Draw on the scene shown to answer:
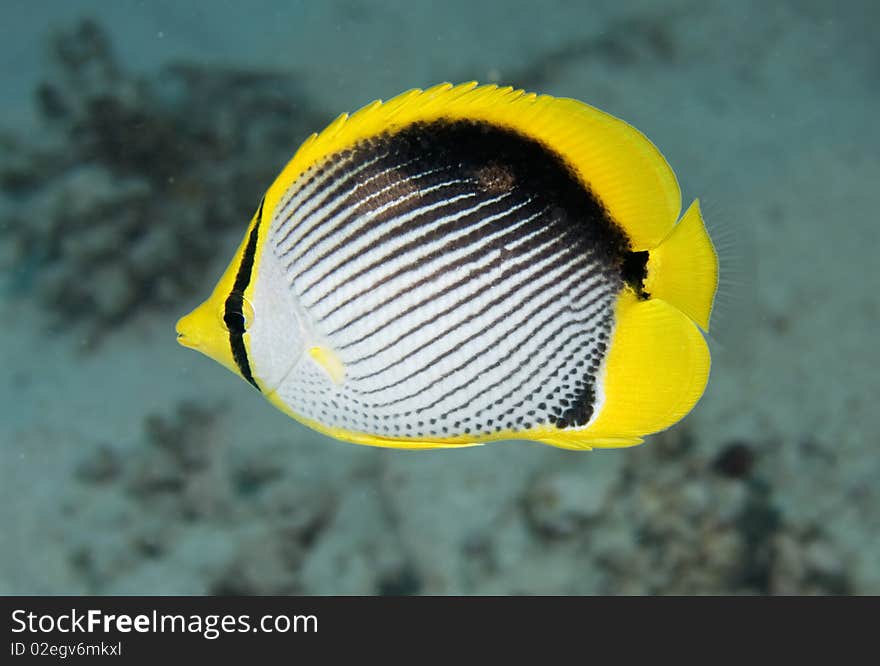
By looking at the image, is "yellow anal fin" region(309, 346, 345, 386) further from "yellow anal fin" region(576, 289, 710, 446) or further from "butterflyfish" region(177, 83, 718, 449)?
"yellow anal fin" region(576, 289, 710, 446)

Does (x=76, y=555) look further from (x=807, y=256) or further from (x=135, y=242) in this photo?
(x=807, y=256)

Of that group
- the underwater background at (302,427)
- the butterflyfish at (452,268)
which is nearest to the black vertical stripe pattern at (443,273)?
the butterflyfish at (452,268)

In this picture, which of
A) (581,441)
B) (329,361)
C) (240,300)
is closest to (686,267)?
(581,441)

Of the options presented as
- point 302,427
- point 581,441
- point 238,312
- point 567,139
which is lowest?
point 581,441

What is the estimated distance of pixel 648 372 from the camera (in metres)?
1.11

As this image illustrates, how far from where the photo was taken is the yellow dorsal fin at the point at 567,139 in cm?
102

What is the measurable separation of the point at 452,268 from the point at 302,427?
5.36 feet

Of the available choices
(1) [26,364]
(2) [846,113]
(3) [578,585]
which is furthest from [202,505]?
(2) [846,113]

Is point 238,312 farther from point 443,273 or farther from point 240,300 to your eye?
point 443,273

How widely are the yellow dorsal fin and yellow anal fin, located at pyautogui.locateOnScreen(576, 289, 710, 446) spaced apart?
0.12 m

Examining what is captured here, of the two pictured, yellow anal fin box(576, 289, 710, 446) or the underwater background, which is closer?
yellow anal fin box(576, 289, 710, 446)

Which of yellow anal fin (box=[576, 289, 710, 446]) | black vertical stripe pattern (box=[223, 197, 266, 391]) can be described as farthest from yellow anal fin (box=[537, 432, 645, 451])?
black vertical stripe pattern (box=[223, 197, 266, 391])

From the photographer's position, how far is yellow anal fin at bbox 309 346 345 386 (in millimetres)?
1021

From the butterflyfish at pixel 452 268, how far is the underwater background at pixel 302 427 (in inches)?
44.7
